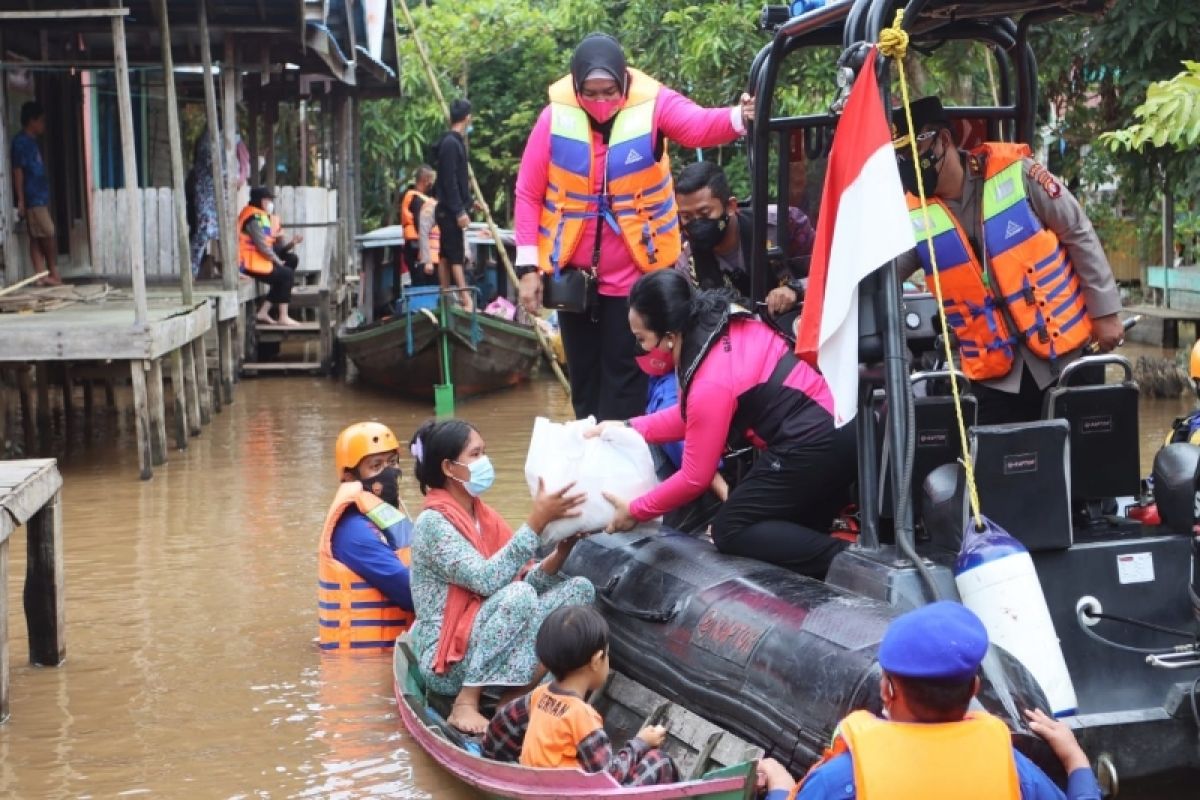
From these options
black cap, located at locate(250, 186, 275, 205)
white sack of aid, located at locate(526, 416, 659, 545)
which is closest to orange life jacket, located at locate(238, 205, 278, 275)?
black cap, located at locate(250, 186, 275, 205)

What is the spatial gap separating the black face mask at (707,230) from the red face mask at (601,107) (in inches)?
28.8

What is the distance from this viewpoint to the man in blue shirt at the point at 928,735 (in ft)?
11.2

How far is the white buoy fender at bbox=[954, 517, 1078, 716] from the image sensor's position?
15.1ft

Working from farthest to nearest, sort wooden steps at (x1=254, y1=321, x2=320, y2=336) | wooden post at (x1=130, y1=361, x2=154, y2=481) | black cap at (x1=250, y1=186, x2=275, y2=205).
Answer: wooden steps at (x1=254, y1=321, x2=320, y2=336), black cap at (x1=250, y1=186, x2=275, y2=205), wooden post at (x1=130, y1=361, x2=154, y2=481)

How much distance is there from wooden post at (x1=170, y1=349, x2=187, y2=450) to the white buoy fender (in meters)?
9.67

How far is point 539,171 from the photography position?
7496 millimetres

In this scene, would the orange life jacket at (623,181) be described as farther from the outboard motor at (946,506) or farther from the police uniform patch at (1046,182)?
the outboard motor at (946,506)

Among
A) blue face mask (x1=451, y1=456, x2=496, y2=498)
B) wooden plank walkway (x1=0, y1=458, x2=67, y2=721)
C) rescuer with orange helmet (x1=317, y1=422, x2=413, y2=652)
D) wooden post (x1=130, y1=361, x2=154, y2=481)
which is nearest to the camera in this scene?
blue face mask (x1=451, y1=456, x2=496, y2=498)

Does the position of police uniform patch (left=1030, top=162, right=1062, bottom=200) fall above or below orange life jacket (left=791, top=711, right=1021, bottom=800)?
above

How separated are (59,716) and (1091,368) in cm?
411

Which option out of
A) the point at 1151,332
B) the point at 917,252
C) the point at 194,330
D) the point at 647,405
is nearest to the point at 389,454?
the point at 647,405

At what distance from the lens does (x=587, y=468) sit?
19.4 ft

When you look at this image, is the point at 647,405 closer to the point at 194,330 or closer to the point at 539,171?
the point at 539,171

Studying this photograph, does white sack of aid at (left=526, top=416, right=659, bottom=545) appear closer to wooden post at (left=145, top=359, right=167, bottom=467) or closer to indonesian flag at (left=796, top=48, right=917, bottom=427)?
indonesian flag at (left=796, top=48, right=917, bottom=427)
